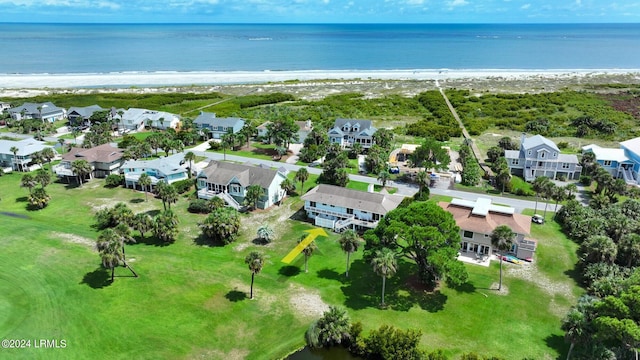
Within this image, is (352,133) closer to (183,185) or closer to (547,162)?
(547,162)

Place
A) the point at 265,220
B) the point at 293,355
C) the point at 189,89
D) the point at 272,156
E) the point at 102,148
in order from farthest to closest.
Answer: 1. the point at 189,89
2. the point at 272,156
3. the point at 102,148
4. the point at 265,220
5. the point at 293,355

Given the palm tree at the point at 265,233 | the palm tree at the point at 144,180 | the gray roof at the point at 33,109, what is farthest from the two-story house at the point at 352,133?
the gray roof at the point at 33,109

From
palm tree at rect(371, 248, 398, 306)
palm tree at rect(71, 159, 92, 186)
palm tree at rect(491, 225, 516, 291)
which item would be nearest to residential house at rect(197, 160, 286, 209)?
palm tree at rect(71, 159, 92, 186)

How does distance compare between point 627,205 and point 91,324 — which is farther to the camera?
point 627,205

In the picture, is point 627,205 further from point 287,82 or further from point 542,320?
point 287,82

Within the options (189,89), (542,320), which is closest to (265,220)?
(542,320)

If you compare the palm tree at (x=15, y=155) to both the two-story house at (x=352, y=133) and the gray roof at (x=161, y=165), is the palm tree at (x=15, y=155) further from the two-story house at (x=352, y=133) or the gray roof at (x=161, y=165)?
the two-story house at (x=352, y=133)
